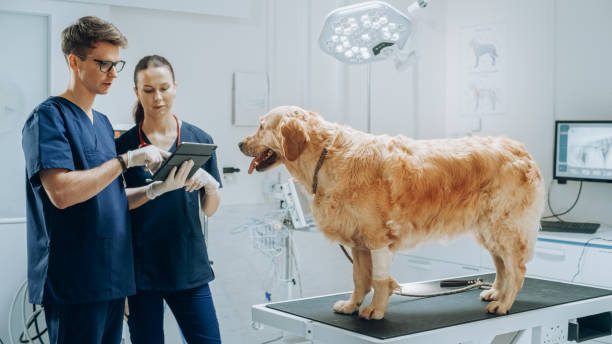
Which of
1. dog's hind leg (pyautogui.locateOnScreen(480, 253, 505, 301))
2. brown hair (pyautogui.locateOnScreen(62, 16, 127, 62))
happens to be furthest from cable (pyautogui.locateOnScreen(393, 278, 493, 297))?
brown hair (pyautogui.locateOnScreen(62, 16, 127, 62))

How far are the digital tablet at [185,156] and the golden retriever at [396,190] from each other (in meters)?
0.14

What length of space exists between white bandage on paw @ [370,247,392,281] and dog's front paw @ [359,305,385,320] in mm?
104

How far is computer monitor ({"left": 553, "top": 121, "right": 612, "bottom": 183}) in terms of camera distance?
11.3 ft

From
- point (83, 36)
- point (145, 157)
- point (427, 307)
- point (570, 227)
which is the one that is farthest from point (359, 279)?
point (570, 227)

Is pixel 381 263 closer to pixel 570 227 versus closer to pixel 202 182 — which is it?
pixel 202 182

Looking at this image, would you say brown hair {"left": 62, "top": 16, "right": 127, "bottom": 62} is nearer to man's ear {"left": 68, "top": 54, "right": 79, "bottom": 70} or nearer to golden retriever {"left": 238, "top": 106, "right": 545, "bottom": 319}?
man's ear {"left": 68, "top": 54, "right": 79, "bottom": 70}

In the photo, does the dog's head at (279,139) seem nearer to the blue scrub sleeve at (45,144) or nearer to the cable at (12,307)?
the blue scrub sleeve at (45,144)

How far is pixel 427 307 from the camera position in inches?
77.5

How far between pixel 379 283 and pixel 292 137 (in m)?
0.55

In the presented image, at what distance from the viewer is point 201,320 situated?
6.66ft

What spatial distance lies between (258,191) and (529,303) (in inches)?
85.6

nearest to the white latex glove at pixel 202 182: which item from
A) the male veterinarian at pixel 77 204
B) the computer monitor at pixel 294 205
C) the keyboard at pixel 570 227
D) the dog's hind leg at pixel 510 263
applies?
the male veterinarian at pixel 77 204

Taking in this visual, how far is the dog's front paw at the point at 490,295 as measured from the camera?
6.67 feet

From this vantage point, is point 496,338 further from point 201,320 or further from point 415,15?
point 415,15
